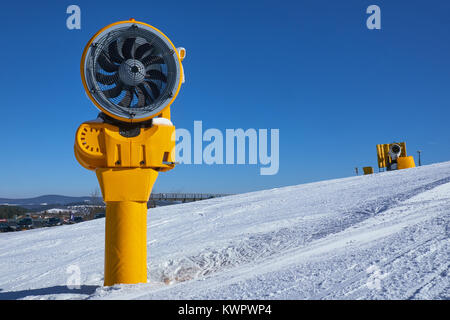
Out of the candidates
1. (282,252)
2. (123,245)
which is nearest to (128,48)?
(123,245)

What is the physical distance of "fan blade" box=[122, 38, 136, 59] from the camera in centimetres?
394

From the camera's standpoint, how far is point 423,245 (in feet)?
11.6

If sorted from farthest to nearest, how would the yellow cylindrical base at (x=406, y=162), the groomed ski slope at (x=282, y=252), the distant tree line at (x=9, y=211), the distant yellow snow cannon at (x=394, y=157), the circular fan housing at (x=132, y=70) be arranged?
the distant tree line at (x=9, y=211) → the distant yellow snow cannon at (x=394, y=157) → the yellow cylindrical base at (x=406, y=162) → the circular fan housing at (x=132, y=70) → the groomed ski slope at (x=282, y=252)

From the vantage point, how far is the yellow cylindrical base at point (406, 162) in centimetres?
1723

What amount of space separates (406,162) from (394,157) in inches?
41.8

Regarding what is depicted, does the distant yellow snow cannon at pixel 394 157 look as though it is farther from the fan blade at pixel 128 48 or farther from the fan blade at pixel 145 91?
the fan blade at pixel 128 48

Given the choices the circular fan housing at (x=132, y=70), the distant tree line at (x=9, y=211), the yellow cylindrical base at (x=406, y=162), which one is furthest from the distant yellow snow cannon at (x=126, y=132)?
the distant tree line at (x=9, y=211)

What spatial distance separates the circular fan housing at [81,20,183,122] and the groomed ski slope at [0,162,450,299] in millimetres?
1795

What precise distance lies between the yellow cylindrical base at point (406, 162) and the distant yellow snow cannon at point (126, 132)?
16004mm

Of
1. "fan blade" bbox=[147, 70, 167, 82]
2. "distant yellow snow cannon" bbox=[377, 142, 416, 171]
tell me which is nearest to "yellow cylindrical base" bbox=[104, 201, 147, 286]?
"fan blade" bbox=[147, 70, 167, 82]
